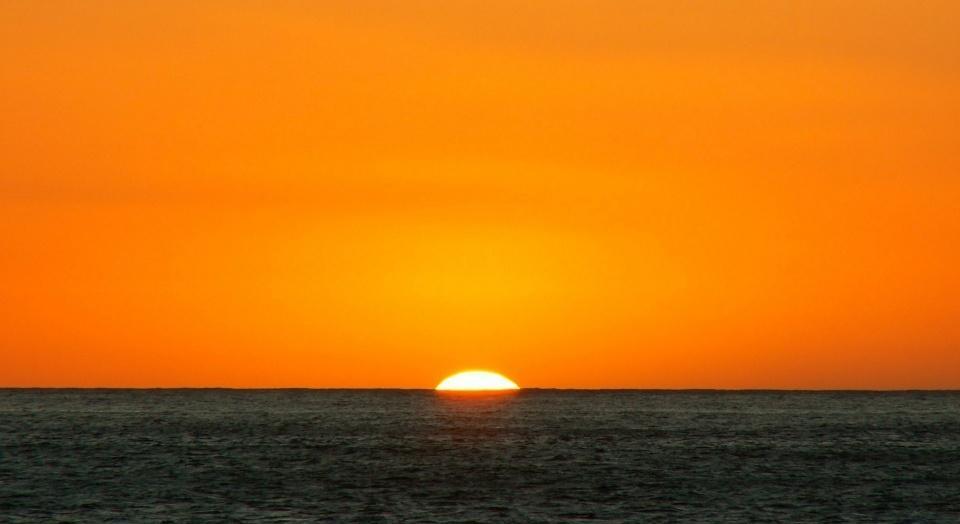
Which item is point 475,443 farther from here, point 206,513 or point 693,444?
point 206,513

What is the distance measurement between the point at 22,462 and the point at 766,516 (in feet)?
196

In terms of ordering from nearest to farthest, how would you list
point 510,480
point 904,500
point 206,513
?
point 206,513 < point 904,500 < point 510,480

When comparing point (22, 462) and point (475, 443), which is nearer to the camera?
point (22, 462)

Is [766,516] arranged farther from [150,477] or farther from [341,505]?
[150,477]

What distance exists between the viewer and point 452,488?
287 feet

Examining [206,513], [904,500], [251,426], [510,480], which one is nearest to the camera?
[206,513]

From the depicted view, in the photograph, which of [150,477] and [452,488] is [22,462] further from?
[452,488]

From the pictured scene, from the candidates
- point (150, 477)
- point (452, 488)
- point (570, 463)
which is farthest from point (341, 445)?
point (452, 488)

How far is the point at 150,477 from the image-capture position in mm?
95375

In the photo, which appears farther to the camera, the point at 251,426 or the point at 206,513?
the point at 251,426

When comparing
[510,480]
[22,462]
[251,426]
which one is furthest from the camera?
[251,426]

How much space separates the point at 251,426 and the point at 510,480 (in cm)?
9848

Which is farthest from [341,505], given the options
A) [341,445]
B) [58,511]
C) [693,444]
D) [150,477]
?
[693,444]

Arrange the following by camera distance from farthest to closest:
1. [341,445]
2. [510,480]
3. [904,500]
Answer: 1. [341,445]
2. [510,480]
3. [904,500]
